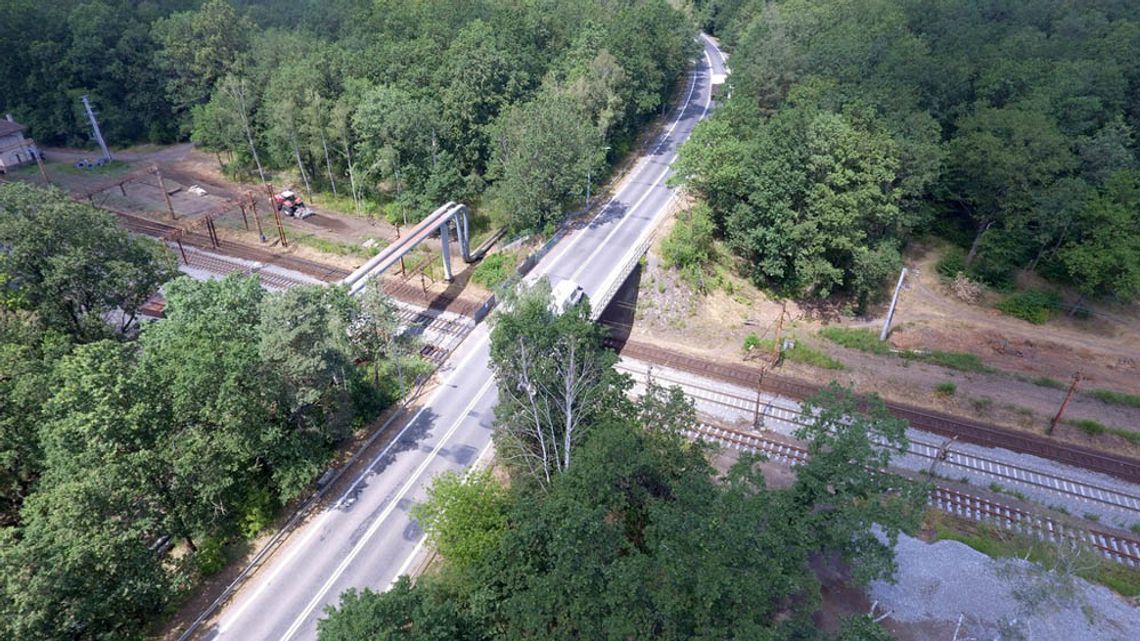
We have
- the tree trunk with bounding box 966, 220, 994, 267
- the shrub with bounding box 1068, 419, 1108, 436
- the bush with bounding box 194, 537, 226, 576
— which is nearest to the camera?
the bush with bounding box 194, 537, 226, 576

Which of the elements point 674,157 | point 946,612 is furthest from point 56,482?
point 674,157

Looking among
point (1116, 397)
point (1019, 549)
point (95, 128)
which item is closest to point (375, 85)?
point (95, 128)

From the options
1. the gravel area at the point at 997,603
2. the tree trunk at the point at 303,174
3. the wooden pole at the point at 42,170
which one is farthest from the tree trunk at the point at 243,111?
the gravel area at the point at 997,603

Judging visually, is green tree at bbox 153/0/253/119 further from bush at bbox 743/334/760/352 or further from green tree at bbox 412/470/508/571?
green tree at bbox 412/470/508/571

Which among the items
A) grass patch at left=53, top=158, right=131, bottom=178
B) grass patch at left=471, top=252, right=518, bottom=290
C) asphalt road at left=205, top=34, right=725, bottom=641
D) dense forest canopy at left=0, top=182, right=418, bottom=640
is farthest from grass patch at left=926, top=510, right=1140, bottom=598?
grass patch at left=53, top=158, right=131, bottom=178

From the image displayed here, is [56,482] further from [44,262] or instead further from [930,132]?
[930,132]
